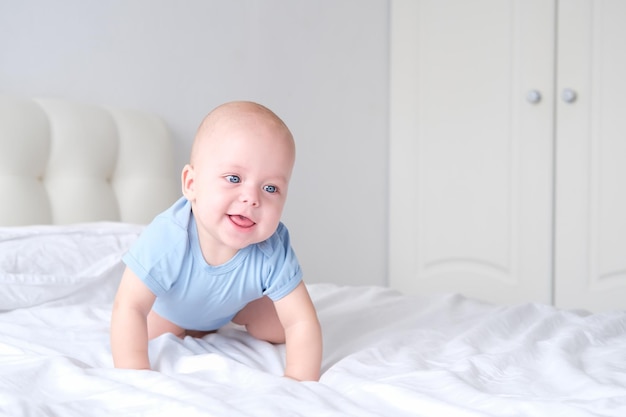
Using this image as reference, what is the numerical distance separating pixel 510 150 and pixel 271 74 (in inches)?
38.2

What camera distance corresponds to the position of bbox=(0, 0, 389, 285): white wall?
1.96 meters

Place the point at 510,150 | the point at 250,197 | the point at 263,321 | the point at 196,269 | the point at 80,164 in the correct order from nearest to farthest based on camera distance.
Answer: the point at 250,197 → the point at 196,269 → the point at 263,321 → the point at 80,164 → the point at 510,150

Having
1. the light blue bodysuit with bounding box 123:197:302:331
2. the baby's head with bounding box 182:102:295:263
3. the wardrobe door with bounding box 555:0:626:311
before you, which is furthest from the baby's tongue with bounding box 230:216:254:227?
the wardrobe door with bounding box 555:0:626:311

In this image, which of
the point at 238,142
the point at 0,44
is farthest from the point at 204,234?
the point at 0,44

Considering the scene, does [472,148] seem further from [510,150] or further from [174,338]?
[174,338]

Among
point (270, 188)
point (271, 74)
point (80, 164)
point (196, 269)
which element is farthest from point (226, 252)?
point (271, 74)

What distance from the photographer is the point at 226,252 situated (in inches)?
43.3

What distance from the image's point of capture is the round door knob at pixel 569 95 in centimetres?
254

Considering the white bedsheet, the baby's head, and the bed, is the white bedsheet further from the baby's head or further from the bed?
the baby's head

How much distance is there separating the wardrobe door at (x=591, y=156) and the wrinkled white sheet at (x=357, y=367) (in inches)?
44.3

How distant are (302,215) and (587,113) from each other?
1115mm

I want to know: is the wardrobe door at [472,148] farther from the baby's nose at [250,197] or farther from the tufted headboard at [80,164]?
the baby's nose at [250,197]

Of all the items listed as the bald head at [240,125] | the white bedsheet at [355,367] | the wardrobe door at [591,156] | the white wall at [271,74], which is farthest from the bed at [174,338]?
the wardrobe door at [591,156]

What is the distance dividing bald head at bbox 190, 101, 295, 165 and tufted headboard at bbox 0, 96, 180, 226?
0.81m
